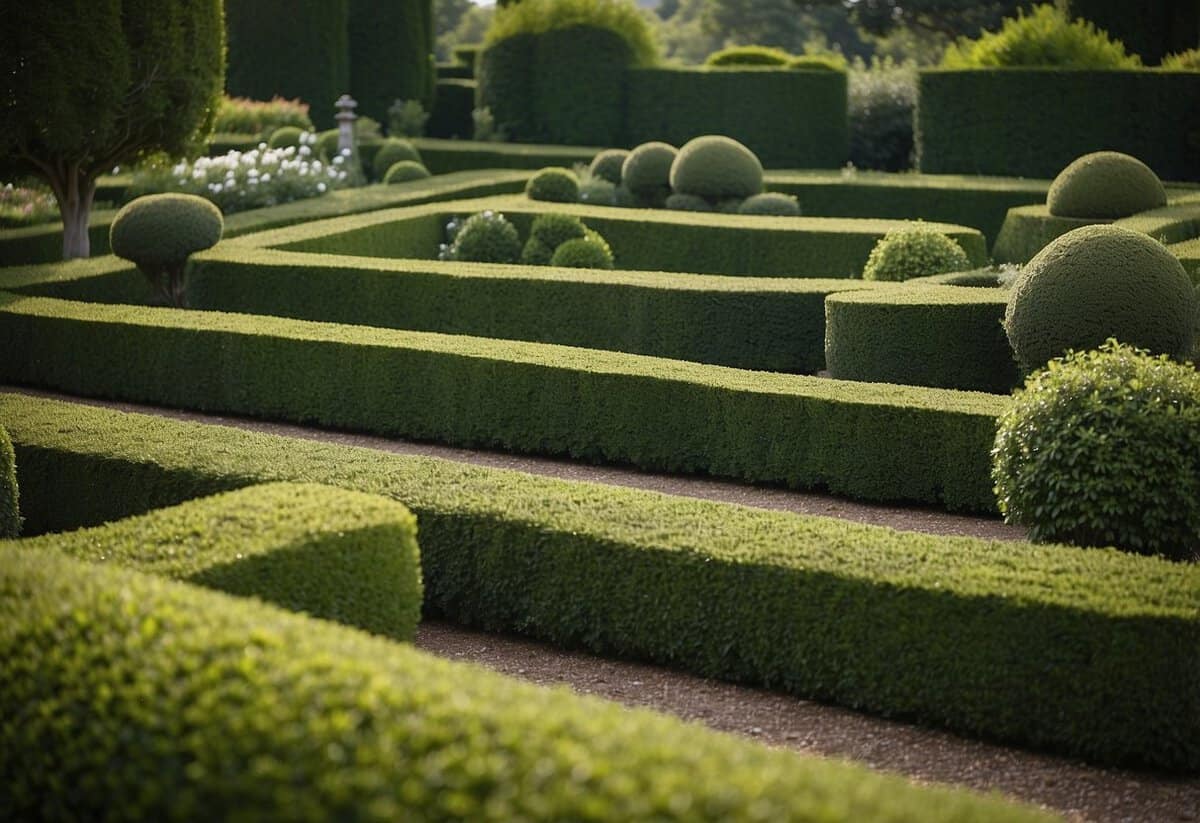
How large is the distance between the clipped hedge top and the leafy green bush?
50.4ft

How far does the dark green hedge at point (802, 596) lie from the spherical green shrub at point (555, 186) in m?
11.2

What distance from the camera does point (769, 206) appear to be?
17.9m

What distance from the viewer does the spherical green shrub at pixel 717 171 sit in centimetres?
1833

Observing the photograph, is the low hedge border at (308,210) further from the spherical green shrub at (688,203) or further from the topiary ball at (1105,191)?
the topiary ball at (1105,191)

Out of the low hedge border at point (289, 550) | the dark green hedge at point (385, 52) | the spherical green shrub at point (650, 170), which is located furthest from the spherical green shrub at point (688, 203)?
the low hedge border at point (289, 550)

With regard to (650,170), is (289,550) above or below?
below

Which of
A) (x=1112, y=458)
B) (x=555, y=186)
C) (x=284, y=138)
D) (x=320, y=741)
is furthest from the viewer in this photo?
(x=284, y=138)

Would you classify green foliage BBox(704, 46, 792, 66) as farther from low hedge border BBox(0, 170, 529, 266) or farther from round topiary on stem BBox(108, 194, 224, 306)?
round topiary on stem BBox(108, 194, 224, 306)

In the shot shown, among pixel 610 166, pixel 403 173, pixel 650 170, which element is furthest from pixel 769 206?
pixel 403 173

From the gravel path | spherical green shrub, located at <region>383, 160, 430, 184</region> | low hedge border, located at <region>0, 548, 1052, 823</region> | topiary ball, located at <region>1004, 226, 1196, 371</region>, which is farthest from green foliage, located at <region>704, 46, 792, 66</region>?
low hedge border, located at <region>0, 548, 1052, 823</region>

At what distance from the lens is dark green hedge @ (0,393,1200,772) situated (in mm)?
5227

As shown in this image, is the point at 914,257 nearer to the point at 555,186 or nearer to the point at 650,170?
the point at 555,186

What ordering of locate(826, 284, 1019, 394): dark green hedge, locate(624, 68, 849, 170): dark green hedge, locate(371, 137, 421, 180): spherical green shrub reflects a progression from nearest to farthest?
locate(826, 284, 1019, 394): dark green hedge → locate(371, 137, 421, 180): spherical green shrub → locate(624, 68, 849, 170): dark green hedge

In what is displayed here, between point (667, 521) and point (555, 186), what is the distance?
40.9 feet
